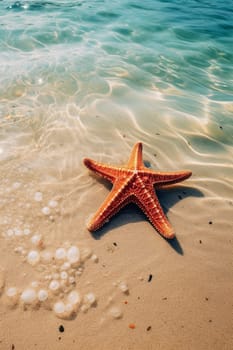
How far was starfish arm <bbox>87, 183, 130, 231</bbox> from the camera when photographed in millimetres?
2914

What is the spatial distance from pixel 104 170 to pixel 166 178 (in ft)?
2.59

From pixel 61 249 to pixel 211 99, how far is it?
4.60 meters

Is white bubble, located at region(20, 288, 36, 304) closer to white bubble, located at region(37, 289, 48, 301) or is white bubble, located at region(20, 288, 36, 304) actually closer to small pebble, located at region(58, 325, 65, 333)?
white bubble, located at region(37, 289, 48, 301)

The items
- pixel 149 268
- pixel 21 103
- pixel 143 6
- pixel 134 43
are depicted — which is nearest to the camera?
pixel 149 268

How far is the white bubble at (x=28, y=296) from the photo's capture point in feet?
8.16

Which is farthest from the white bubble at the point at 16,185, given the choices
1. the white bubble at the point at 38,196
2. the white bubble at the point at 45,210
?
the white bubble at the point at 45,210

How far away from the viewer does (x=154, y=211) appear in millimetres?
2961

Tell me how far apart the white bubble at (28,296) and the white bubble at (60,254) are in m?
0.40

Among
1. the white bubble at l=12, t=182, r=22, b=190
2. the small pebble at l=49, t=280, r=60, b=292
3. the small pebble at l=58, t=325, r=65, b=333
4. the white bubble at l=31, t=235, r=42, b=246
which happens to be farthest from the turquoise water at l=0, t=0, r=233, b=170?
the small pebble at l=58, t=325, r=65, b=333

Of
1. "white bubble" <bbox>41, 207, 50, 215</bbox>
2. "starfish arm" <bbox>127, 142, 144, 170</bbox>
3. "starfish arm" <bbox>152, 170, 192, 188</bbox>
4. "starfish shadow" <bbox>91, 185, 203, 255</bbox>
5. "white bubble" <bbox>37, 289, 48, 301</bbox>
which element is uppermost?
"starfish arm" <bbox>127, 142, 144, 170</bbox>

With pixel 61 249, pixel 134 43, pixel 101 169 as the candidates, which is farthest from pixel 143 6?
pixel 61 249

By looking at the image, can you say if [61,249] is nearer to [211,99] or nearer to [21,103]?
[21,103]

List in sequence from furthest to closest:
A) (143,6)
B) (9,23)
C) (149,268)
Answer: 1. (143,6)
2. (9,23)
3. (149,268)

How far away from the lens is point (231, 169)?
13.1ft
